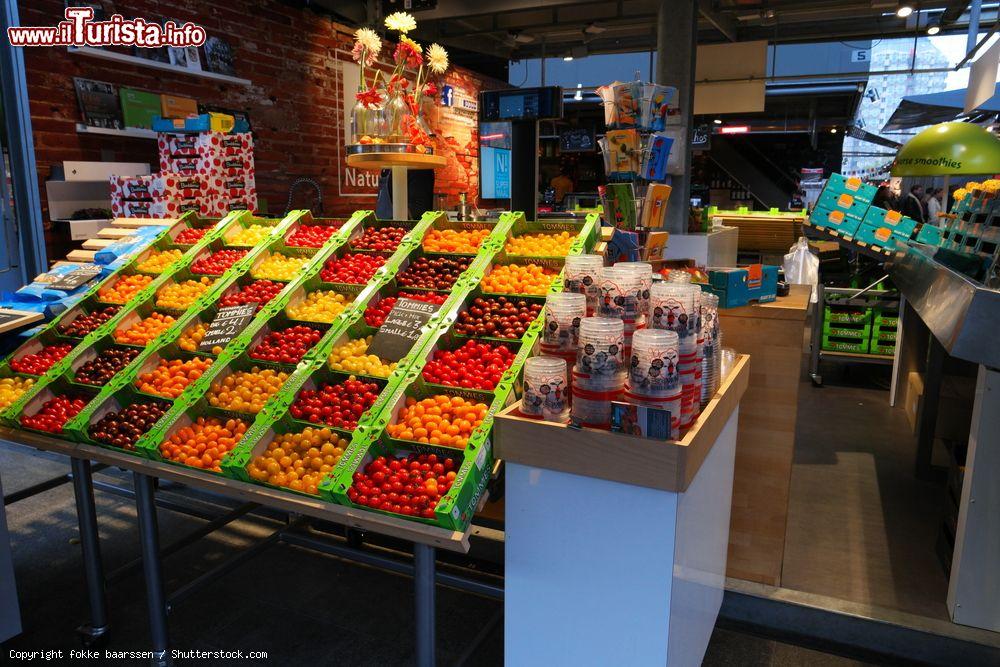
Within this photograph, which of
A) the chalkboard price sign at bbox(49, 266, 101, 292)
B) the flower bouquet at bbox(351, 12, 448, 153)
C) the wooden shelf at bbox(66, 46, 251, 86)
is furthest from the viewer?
the wooden shelf at bbox(66, 46, 251, 86)

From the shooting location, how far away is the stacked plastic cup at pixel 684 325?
176cm

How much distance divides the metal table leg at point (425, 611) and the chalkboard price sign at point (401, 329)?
2.50 feet

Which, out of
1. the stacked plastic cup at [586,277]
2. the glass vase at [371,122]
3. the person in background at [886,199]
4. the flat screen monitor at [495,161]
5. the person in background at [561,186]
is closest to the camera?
the stacked plastic cup at [586,277]

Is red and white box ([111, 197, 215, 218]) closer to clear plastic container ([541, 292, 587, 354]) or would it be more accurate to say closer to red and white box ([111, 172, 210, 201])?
red and white box ([111, 172, 210, 201])

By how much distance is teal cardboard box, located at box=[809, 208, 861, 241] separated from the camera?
507 cm

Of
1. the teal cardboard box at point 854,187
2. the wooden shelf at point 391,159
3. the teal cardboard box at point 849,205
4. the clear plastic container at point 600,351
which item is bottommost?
the clear plastic container at point 600,351

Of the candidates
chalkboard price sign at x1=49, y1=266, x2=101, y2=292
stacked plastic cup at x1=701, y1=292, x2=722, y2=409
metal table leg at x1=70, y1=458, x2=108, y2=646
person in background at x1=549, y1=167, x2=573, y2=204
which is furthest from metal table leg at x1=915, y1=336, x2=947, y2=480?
person in background at x1=549, y1=167, x2=573, y2=204

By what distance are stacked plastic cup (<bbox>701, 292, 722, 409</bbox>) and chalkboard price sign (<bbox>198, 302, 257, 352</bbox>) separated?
1.80m

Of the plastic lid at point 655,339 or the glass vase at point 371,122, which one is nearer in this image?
the plastic lid at point 655,339

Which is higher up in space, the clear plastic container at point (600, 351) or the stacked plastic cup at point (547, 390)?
the clear plastic container at point (600, 351)

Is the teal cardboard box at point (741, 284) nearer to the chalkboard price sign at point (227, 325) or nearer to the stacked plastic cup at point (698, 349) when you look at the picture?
the stacked plastic cup at point (698, 349)

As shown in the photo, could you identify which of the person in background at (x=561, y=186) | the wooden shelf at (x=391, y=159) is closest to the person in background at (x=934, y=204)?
the wooden shelf at (x=391, y=159)

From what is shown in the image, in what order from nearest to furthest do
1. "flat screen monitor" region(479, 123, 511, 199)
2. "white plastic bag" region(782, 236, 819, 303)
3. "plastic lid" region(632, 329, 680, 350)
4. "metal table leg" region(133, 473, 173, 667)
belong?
1. "plastic lid" region(632, 329, 680, 350)
2. "metal table leg" region(133, 473, 173, 667)
3. "white plastic bag" region(782, 236, 819, 303)
4. "flat screen monitor" region(479, 123, 511, 199)

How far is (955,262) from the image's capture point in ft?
11.0
